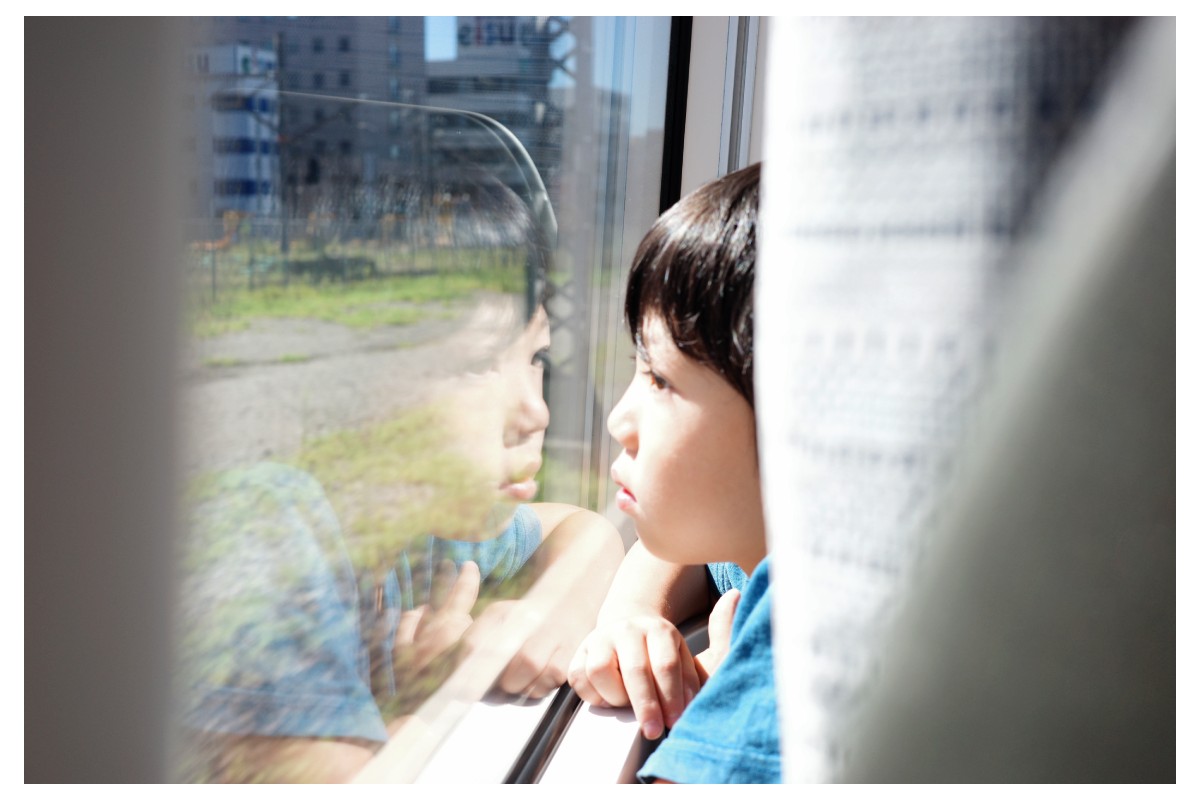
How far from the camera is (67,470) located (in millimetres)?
321

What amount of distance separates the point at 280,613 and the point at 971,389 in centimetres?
42

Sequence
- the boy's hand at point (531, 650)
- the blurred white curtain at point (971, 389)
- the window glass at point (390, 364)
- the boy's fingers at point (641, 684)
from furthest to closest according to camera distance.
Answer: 1. the boy's hand at point (531, 650)
2. the boy's fingers at point (641, 684)
3. the window glass at point (390, 364)
4. the blurred white curtain at point (971, 389)

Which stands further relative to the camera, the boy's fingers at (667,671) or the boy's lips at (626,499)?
the boy's fingers at (667,671)

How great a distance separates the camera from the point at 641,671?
0.85 metres

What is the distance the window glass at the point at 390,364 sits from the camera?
17.5 inches

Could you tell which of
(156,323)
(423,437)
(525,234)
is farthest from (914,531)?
(525,234)

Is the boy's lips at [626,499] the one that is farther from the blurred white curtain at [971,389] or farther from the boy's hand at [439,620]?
the blurred white curtain at [971,389]

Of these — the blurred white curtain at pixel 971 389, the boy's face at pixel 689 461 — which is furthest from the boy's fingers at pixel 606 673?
the blurred white curtain at pixel 971 389

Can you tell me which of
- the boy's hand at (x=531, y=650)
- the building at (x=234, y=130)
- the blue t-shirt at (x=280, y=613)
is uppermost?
the building at (x=234, y=130)

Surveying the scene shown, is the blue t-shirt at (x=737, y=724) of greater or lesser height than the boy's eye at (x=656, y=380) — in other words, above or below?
below

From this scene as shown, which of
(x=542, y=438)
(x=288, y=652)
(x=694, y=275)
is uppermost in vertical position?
(x=694, y=275)

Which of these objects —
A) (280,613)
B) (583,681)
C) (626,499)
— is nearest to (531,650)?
(583,681)
